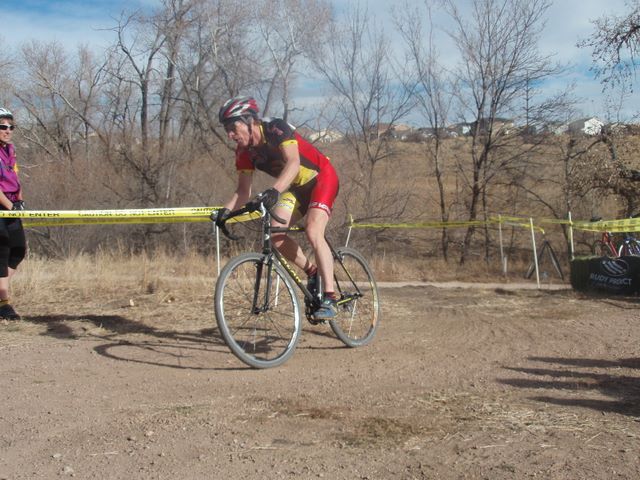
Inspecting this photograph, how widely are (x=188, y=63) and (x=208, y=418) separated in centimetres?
2055

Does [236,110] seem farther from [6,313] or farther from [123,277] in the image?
[123,277]

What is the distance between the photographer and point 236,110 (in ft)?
15.1

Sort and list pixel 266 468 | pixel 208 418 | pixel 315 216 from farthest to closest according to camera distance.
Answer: pixel 315 216 < pixel 208 418 < pixel 266 468

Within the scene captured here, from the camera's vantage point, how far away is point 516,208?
64.5 feet

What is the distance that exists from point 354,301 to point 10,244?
10.8 ft

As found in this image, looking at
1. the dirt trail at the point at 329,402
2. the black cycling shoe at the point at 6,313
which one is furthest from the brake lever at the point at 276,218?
the black cycling shoe at the point at 6,313

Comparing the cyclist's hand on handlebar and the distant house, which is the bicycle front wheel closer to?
the cyclist's hand on handlebar

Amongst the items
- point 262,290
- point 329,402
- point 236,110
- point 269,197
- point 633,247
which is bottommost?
point 329,402

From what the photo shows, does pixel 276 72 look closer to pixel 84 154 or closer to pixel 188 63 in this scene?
pixel 188 63

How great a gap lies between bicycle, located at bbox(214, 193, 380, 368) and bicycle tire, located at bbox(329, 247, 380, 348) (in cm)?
1

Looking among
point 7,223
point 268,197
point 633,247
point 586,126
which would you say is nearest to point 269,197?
point 268,197

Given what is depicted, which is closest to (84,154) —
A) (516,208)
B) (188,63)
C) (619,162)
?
(188,63)

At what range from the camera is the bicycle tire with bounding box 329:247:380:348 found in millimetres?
5404

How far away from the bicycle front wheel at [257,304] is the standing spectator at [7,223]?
2571 mm
